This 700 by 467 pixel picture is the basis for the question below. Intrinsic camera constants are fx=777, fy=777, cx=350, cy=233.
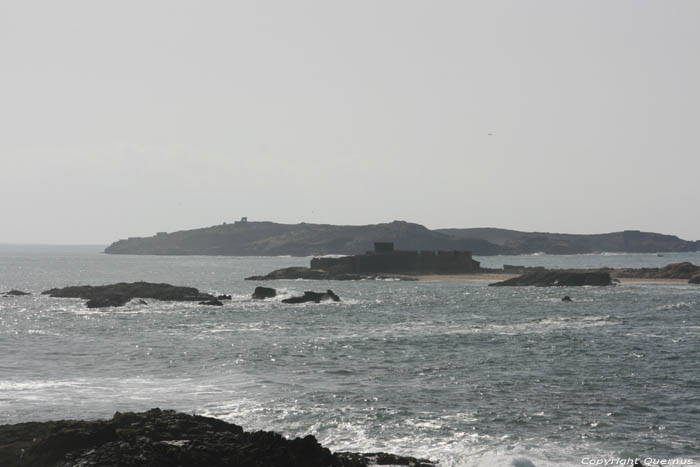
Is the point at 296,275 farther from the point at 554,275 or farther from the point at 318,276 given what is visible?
the point at 554,275

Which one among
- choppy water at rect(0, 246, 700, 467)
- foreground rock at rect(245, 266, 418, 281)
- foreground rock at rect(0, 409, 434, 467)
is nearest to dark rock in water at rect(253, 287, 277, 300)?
choppy water at rect(0, 246, 700, 467)

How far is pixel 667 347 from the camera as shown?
44.6 meters

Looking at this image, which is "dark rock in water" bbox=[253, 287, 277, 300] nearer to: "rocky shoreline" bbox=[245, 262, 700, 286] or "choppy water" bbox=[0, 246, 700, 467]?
"choppy water" bbox=[0, 246, 700, 467]

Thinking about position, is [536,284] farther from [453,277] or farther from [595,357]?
[595,357]

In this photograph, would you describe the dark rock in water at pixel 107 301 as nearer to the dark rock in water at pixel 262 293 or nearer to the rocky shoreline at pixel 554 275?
the dark rock in water at pixel 262 293

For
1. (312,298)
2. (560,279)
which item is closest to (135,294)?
(312,298)

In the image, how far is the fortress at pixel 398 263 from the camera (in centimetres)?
14562

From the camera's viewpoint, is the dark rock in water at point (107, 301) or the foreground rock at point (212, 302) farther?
the foreground rock at point (212, 302)

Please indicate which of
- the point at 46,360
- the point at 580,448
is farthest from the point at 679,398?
the point at 46,360

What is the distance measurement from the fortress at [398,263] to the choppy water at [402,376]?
73829 mm

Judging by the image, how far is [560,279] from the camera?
112062mm

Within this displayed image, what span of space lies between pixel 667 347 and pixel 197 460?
34624mm

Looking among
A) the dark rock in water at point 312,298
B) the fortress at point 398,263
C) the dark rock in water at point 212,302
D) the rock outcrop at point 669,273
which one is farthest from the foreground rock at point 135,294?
the rock outcrop at point 669,273

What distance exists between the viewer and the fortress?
146 metres
